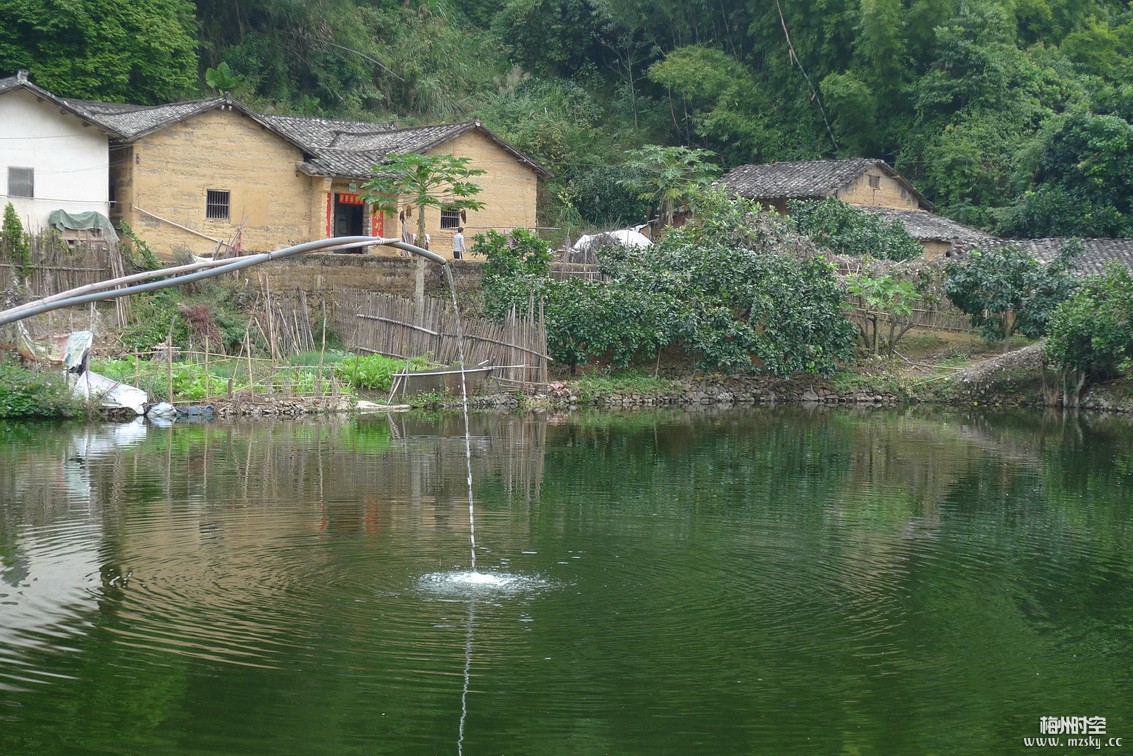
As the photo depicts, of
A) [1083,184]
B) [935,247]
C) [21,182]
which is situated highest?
[1083,184]

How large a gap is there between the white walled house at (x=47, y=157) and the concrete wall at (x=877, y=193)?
77.5ft

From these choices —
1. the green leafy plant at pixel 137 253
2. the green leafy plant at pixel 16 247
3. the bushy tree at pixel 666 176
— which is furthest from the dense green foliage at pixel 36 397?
the bushy tree at pixel 666 176

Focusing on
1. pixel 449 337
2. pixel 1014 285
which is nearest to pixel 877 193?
pixel 1014 285

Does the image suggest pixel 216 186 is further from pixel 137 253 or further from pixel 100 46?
pixel 100 46

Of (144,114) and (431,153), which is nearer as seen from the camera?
(144,114)

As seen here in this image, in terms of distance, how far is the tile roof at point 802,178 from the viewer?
43.5 m

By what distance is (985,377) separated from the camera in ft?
110

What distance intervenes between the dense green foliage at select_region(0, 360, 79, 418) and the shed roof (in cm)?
1274

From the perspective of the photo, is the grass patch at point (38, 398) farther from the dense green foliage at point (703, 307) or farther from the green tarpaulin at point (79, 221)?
the green tarpaulin at point (79, 221)

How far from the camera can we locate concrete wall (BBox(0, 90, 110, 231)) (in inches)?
1353

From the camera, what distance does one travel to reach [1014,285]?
34.1 meters

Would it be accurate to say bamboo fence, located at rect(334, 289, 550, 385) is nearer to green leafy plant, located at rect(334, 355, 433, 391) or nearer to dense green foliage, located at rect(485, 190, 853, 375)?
green leafy plant, located at rect(334, 355, 433, 391)

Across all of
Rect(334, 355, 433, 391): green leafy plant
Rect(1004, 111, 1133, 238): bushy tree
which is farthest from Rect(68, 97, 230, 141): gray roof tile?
Rect(1004, 111, 1133, 238): bushy tree

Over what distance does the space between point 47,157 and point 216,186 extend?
15.0ft
